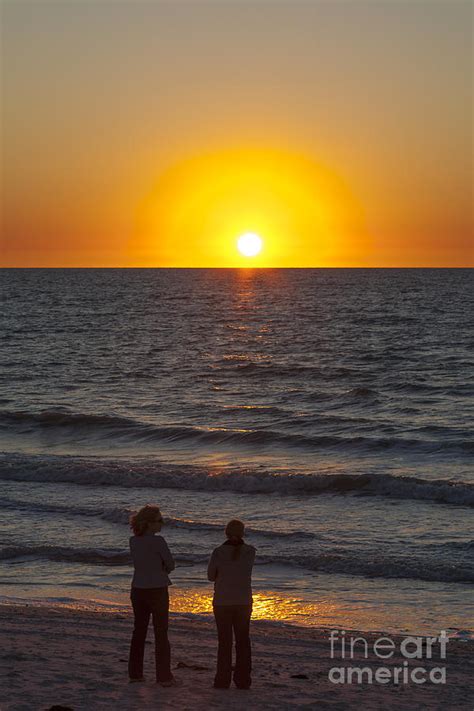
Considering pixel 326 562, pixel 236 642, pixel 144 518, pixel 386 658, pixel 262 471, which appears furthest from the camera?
pixel 262 471

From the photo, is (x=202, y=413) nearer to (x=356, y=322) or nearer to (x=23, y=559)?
(x=23, y=559)

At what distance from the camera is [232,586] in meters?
8.90

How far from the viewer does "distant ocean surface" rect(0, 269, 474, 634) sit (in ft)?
46.8

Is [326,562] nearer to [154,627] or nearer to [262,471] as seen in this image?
[154,627]

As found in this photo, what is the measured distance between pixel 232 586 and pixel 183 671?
5.19 ft

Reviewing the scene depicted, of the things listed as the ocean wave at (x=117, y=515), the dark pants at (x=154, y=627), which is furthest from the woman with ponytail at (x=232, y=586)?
the ocean wave at (x=117, y=515)

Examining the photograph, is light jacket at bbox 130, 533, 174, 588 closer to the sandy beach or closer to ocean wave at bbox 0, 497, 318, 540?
the sandy beach

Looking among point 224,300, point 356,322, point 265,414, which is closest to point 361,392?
point 265,414

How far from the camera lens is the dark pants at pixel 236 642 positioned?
8969 millimetres

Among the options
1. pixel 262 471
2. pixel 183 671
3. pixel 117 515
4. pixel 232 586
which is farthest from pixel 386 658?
pixel 262 471

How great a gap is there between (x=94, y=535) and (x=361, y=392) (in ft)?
74.6

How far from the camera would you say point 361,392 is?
38.3 metres

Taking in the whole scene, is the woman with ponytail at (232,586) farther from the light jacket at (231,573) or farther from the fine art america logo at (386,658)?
the fine art america logo at (386,658)

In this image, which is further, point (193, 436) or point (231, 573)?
point (193, 436)
